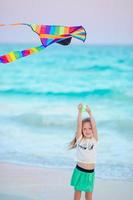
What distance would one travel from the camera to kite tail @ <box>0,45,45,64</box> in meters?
3.17

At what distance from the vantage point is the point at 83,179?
2846 millimetres

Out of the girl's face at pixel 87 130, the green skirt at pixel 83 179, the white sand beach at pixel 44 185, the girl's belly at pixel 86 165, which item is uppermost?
the girl's face at pixel 87 130

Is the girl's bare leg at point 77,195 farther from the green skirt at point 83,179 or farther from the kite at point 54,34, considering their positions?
the kite at point 54,34

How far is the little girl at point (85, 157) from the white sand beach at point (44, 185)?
0.17 meters

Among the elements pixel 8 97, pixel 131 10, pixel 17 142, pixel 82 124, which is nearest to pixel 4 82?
pixel 8 97

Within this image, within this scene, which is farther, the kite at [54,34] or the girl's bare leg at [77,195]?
the kite at [54,34]

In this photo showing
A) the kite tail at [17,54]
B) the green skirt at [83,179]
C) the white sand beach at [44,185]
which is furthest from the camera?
the kite tail at [17,54]

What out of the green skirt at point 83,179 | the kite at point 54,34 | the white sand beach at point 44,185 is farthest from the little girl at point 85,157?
the kite at point 54,34

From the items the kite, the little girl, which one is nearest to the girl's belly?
the little girl

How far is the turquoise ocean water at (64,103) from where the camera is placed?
3080 mm

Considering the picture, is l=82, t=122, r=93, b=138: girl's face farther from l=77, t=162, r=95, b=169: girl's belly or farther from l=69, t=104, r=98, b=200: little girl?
l=77, t=162, r=95, b=169: girl's belly

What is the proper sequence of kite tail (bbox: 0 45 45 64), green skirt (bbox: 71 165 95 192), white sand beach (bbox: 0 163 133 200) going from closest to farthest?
1. green skirt (bbox: 71 165 95 192)
2. white sand beach (bbox: 0 163 133 200)
3. kite tail (bbox: 0 45 45 64)

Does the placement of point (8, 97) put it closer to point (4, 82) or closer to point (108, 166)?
point (4, 82)

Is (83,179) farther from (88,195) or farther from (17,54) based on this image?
(17,54)
